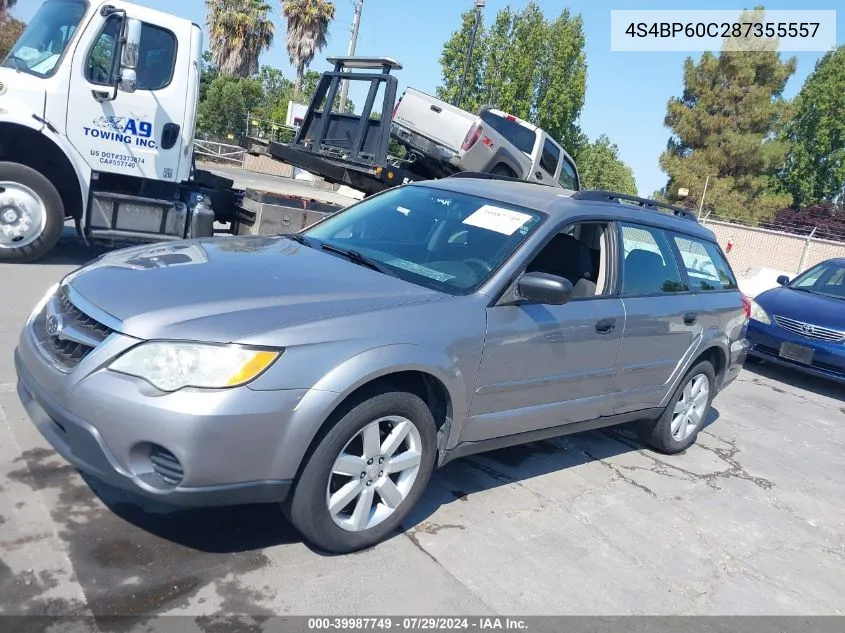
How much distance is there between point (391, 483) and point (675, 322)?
253 centimetres

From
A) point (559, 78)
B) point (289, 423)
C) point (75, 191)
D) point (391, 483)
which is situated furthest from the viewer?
point (559, 78)

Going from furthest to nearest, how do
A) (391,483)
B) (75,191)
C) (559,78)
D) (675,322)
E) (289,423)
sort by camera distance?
(559,78), (75,191), (675,322), (391,483), (289,423)

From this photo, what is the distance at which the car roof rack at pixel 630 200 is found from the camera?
464 centimetres

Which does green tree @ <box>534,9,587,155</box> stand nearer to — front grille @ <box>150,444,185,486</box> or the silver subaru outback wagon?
the silver subaru outback wagon

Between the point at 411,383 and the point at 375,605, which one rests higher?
the point at 411,383

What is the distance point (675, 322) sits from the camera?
4918 millimetres

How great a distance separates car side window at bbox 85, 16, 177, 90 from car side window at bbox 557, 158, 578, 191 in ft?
24.8

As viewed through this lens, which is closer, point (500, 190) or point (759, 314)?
point (500, 190)

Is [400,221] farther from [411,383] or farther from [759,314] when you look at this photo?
[759,314]

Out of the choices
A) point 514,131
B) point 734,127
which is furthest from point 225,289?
point 734,127

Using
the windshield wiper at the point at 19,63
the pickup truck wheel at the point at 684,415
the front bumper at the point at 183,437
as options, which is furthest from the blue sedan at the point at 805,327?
the windshield wiper at the point at 19,63

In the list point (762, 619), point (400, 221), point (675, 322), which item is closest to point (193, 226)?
point (400, 221)

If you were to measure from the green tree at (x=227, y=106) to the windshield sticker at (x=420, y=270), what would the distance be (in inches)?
1492

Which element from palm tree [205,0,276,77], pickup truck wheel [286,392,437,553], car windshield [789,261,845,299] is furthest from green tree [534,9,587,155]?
pickup truck wheel [286,392,437,553]
